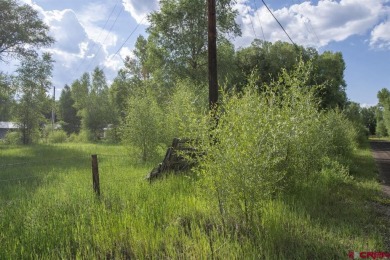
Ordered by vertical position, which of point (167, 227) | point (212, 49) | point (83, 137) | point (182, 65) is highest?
point (182, 65)

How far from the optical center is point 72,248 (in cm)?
564

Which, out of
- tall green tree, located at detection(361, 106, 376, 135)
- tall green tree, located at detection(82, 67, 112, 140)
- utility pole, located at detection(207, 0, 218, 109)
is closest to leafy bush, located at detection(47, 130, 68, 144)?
tall green tree, located at detection(82, 67, 112, 140)

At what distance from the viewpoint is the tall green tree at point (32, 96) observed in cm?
3353

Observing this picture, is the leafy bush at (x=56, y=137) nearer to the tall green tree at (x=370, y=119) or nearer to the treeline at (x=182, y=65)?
the treeline at (x=182, y=65)

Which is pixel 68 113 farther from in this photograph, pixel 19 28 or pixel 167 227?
pixel 167 227

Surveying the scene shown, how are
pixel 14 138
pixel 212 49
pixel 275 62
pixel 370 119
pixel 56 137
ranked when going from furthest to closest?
pixel 370 119, pixel 56 137, pixel 14 138, pixel 275 62, pixel 212 49

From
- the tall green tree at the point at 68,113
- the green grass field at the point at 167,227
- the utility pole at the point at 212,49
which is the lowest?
the green grass field at the point at 167,227

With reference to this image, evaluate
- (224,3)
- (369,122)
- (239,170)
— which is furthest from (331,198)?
(369,122)

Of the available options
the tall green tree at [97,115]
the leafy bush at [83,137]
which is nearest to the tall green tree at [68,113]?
the tall green tree at [97,115]

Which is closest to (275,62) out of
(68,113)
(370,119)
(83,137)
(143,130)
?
(143,130)

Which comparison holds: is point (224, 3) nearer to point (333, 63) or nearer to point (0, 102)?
point (333, 63)

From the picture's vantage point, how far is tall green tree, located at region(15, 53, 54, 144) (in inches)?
1320

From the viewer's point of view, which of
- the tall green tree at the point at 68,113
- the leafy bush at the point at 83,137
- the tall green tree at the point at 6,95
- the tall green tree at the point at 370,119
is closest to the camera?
the tall green tree at the point at 6,95

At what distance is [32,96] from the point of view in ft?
124
